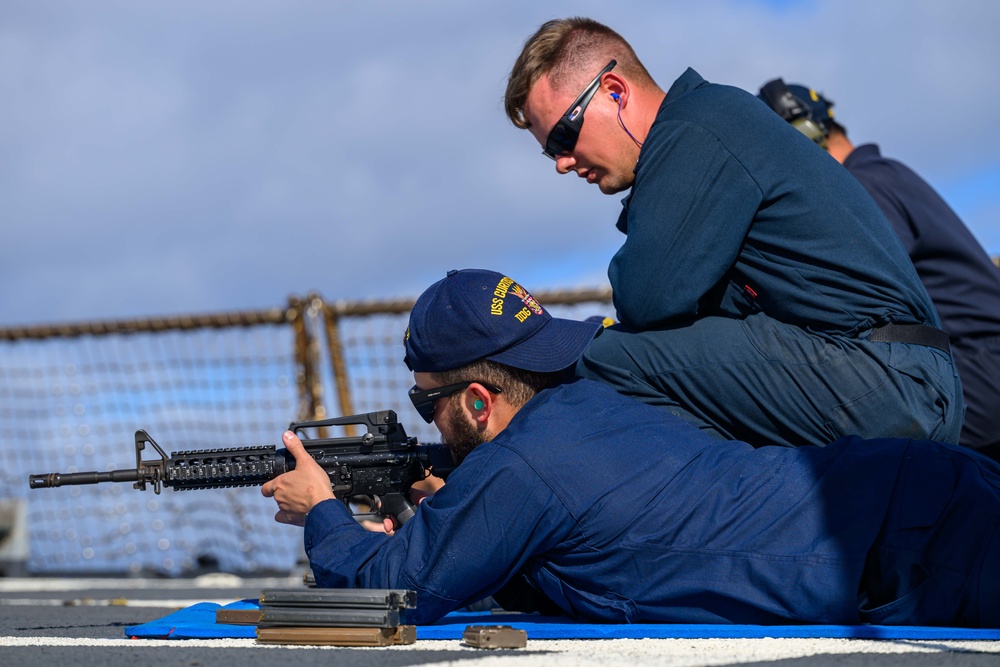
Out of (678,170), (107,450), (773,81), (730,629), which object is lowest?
(730,629)

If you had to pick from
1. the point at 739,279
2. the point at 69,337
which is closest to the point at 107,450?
the point at 69,337

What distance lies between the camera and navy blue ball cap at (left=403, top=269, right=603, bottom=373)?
299cm

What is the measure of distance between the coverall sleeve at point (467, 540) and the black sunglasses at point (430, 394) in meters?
0.31

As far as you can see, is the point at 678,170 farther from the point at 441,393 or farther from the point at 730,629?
the point at 730,629

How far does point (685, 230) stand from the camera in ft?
10.7

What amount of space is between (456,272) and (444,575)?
0.88 meters

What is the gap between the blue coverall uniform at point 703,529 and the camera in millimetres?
2627

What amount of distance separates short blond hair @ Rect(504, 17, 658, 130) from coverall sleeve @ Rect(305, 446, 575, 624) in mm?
1546

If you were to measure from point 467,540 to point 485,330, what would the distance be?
0.59 meters

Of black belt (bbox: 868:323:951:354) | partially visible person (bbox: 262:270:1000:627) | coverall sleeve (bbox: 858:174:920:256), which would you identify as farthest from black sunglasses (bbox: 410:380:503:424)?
coverall sleeve (bbox: 858:174:920:256)

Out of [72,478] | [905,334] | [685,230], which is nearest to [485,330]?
[685,230]

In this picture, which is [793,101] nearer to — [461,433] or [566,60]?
[566,60]

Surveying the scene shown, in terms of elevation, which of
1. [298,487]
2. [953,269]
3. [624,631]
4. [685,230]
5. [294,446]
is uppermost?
[953,269]

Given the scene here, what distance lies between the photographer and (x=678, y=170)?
3299mm
